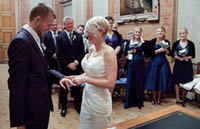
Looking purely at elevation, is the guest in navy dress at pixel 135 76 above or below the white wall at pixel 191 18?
below

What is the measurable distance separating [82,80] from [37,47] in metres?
0.52

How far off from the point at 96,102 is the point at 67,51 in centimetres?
231

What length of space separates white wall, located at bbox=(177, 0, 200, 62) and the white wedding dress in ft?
11.7

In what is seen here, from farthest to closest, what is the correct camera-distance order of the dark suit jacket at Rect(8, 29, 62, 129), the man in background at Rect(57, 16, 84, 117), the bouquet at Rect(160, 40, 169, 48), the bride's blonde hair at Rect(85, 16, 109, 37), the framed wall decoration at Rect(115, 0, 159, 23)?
the framed wall decoration at Rect(115, 0, 159, 23)
the bouquet at Rect(160, 40, 169, 48)
the man in background at Rect(57, 16, 84, 117)
the bride's blonde hair at Rect(85, 16, 109, 37)
the dark suit jacket at Rect(8, 29, 62, 129)

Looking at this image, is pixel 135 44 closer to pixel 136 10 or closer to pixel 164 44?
pixel 164 44

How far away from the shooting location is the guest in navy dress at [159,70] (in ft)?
15.9

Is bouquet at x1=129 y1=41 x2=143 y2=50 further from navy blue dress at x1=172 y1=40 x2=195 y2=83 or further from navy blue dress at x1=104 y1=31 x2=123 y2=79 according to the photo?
navy blue dress at x1=172 y1=40 x2=195 y2=83

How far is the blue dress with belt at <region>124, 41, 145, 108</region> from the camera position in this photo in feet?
15.2

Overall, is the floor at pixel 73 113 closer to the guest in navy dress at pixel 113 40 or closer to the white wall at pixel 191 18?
the guest in navy dress at pixel 113 40

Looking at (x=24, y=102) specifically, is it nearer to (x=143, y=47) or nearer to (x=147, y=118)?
(x=147, y=118)

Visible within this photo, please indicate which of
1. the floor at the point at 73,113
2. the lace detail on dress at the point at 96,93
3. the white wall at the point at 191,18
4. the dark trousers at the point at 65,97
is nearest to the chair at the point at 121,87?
the floor at the point at 73,113

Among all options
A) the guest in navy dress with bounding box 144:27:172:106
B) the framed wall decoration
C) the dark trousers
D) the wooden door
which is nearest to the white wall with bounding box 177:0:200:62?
the guest in navy dress with bounding box 144:27:172:106

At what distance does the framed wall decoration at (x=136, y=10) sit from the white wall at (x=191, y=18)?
717 millimetres

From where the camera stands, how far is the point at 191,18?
496 cm
